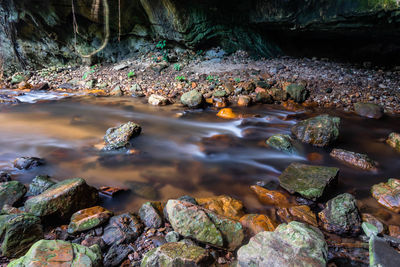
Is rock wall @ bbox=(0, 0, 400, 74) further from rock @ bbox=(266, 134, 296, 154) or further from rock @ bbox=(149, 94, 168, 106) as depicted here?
rock @ bbox=(266, 134, 296, 154)

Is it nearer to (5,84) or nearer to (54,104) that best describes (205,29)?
(54,104)

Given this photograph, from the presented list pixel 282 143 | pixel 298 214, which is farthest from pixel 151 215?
pixel 282 143

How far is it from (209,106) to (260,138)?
222 centimetres

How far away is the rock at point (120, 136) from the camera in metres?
3.81

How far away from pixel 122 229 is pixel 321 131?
3.34m

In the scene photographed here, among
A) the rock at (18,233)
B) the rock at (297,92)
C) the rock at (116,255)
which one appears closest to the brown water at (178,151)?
the rock at (116,255)

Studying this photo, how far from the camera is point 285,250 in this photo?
148 cm

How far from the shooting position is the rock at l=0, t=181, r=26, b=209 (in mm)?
2355

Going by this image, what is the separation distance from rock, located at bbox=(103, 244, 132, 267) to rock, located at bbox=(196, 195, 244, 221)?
2.84ft

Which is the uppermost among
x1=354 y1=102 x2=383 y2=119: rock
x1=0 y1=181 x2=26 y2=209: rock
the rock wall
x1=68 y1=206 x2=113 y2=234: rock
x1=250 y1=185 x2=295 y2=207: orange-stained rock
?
the rock wall

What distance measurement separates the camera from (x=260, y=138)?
4.38 meters

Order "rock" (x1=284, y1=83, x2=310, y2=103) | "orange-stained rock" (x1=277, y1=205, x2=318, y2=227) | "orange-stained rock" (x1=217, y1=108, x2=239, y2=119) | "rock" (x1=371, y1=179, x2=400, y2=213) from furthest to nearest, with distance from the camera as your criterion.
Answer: "rock" (x1=284, y1=83, x2=310, y2=103) < "orange-stained rock" (x1=217, y1=108, x2=239, y2=119) < "rock" (x1=371, y1=179, x2=400, y2=213) < "orange-stained rock" (x1=277, y1=205, x2=318, y2=227)

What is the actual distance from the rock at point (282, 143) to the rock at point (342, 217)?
1.47 m

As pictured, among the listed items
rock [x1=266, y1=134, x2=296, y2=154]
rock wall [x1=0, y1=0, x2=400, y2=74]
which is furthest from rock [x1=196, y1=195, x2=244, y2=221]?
rock wall [x1=0, y1=0, x2=400, y2=74]
